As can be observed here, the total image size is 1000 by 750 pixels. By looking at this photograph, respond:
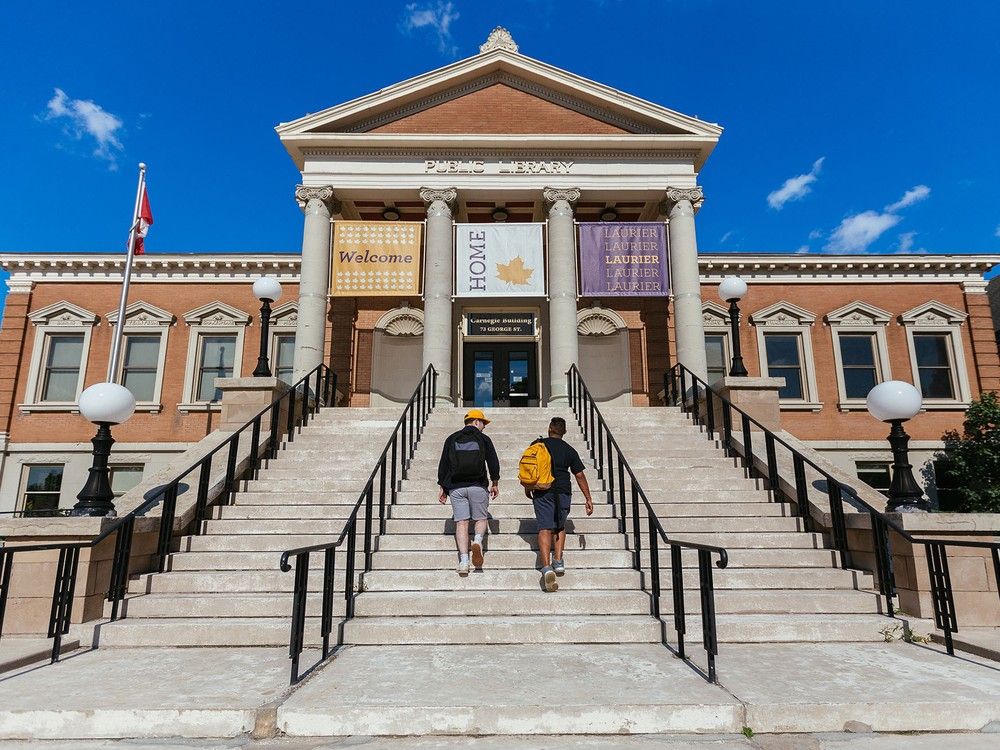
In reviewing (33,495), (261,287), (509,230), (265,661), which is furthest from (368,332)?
(265,661)

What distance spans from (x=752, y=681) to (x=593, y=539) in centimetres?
296

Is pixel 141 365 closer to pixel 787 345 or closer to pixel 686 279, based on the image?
pixel 686 279

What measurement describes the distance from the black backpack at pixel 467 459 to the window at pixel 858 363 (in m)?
17.5

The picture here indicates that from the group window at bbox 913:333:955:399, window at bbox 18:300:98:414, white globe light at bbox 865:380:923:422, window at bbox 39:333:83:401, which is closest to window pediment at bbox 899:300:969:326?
window at bbox 913:333:955:399

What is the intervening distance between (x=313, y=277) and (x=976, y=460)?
64.3 ft

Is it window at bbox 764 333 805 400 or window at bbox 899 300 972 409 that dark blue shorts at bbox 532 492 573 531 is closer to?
window at bbox 764 333 805 400

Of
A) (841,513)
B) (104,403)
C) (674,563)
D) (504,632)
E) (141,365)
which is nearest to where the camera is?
(674,563)

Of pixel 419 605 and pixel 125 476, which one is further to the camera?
pixel 125 476

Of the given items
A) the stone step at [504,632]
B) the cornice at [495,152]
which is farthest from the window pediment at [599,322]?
the stone step at [504,632]

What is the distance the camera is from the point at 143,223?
1639 centimetres

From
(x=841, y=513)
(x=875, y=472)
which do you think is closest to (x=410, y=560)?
(x=841, y=513)

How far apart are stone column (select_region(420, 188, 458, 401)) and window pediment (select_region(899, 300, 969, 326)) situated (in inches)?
609

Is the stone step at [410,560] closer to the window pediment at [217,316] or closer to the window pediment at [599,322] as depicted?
the window pediment at [599,322]

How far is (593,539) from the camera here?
714 cm
